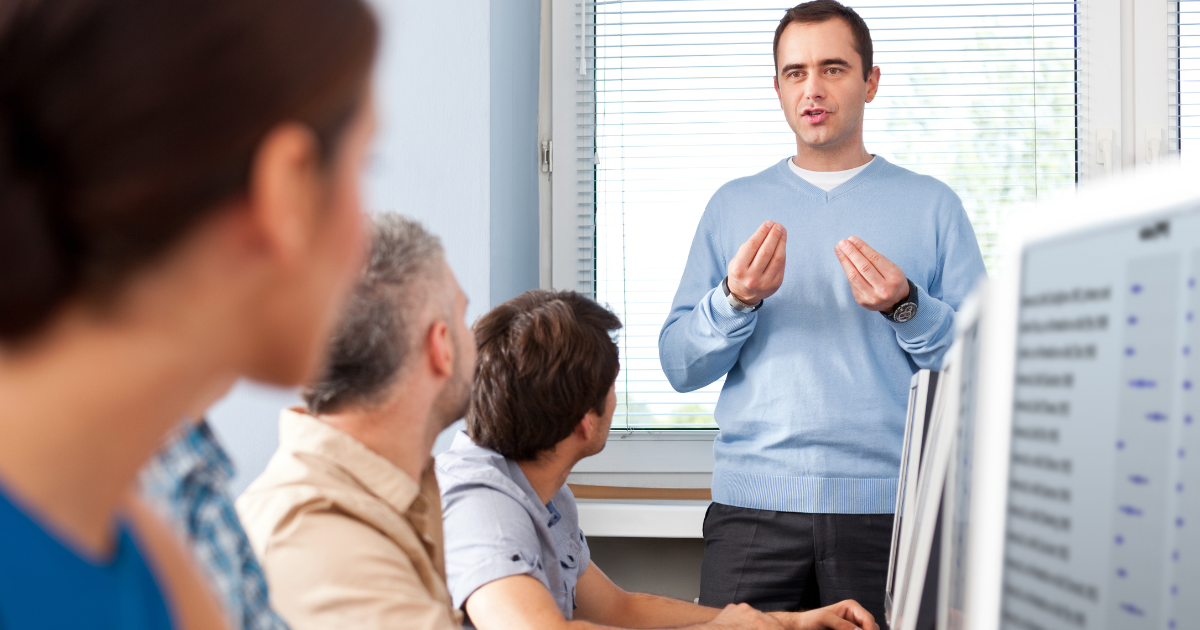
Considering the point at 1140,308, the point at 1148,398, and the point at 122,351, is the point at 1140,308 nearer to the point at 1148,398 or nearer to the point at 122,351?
the point at 1148,398

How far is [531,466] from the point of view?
149 centimetres

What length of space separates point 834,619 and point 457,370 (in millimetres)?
739

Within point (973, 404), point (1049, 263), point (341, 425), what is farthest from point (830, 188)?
point (1049, 263)

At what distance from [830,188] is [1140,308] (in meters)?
1.66

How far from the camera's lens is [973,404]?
0.55 meters

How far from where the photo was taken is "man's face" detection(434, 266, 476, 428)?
44.4 inches

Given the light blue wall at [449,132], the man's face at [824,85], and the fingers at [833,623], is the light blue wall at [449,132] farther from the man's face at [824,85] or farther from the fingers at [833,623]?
the fingers at [833,623]

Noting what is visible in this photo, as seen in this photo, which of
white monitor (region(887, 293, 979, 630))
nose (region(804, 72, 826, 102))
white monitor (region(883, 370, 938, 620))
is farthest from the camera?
nose (region(804, 72, 826, 102))

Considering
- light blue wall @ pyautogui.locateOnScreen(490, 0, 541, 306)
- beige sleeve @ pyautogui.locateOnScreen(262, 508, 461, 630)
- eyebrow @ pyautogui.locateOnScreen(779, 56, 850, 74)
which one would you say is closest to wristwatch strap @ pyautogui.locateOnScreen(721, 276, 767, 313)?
eyebrow @ pyautogui.locateOnScreen(779, 56, 850, 74)

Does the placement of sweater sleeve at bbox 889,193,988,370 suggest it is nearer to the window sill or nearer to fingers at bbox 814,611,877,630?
fingers at bbox 814,611,877,630

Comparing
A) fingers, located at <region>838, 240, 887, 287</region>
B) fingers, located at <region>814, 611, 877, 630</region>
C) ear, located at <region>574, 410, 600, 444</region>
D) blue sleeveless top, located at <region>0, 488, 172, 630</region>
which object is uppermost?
fingers, located at <region>838, 240, 887, 287</region>

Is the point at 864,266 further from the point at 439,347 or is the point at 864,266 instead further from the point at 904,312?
the point at 439,347

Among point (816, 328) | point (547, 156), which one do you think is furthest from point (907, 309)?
point (547, 156)

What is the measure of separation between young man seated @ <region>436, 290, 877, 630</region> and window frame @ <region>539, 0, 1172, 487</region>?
107 cm
